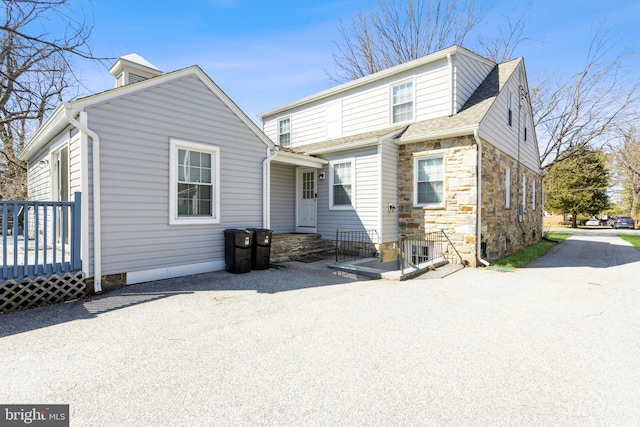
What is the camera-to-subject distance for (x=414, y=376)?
2.90 meters

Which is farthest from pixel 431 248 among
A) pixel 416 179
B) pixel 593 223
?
pixel 593 223

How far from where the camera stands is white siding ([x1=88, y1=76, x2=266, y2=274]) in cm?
570

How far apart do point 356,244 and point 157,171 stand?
6.00 metres

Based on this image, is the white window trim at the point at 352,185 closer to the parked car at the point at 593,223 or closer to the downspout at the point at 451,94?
the downspout at the point at 451,94

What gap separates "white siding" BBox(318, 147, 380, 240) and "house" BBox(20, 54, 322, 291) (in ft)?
9.40

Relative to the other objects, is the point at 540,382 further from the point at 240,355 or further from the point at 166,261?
the point at 166,261

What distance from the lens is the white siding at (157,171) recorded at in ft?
18.7

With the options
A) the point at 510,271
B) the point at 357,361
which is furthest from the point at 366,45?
the point at 357,361

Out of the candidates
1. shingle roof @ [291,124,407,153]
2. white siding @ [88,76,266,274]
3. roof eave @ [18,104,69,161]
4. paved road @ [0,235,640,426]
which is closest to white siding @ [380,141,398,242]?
shingle roof @ [291,124,407,153]

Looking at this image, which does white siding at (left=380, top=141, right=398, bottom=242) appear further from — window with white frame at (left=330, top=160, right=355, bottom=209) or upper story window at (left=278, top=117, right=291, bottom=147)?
upper story window at (left=278, top=117, right=291, bottom=147)

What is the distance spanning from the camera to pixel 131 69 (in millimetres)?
7938

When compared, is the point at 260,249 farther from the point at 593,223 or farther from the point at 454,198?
the point at 593,223

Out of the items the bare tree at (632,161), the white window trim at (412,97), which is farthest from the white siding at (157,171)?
the bare tree at (632,161)

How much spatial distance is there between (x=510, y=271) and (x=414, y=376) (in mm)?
6655
